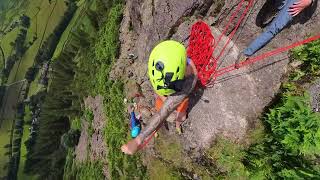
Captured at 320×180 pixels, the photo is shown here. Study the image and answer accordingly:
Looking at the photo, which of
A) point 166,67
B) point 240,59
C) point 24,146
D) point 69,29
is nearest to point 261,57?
point 240,59

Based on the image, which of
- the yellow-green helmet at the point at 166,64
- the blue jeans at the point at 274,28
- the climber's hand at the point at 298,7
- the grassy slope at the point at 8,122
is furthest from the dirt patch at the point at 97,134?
the grassy slope at the point at 8,122

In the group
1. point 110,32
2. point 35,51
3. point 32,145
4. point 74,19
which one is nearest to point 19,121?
point 32,145

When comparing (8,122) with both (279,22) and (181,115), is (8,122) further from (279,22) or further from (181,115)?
(279,22)

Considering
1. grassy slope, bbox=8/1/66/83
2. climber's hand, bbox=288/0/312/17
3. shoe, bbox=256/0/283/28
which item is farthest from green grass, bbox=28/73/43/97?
climber's hand, bbox=288/0/312/17

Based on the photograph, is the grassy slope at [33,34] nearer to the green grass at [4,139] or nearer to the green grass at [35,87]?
the green grass at [4,139]

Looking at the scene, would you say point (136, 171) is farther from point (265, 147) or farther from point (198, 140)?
point (265, 147)

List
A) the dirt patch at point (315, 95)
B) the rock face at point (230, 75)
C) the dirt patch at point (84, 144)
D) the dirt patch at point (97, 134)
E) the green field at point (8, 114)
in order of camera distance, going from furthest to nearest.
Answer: the green field at point (8, 114)
the dirt patch at point (84, 144)
the dirt patch at point (97, 134)
the rock face at point (230, 75)
the dirt patch at point (315, 95)
